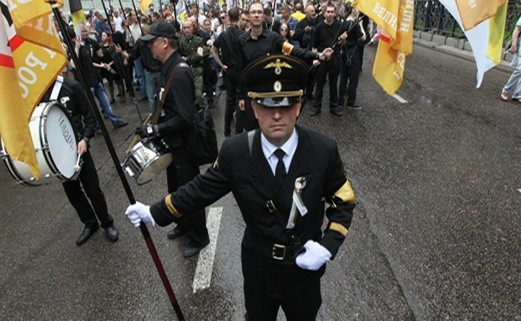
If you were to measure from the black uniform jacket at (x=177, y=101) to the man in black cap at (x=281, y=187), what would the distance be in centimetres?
128

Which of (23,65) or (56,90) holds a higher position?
(23,65)

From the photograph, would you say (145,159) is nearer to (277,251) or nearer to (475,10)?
(277,251)

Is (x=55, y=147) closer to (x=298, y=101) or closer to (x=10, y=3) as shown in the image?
(x=10, y=3)

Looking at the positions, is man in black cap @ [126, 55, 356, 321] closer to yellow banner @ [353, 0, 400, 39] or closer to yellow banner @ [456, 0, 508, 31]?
yellow banner @ [456, 0, 508, 31]

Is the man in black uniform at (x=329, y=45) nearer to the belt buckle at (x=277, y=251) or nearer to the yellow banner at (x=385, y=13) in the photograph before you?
the yellow banner at (x=385, y=13)

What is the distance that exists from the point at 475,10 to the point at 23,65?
10.2 feet

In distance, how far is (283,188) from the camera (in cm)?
180

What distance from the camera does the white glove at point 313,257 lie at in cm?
183

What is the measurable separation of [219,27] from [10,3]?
1075 cm

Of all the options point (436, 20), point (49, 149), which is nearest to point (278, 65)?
point (49, 149)

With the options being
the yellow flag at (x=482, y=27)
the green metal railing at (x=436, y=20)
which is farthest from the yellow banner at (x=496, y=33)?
the green metal railing at (x=436, y=20)

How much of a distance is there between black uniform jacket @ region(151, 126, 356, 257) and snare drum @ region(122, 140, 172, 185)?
56.1 inches

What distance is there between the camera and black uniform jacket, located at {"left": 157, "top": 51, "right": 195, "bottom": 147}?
10.5 ft

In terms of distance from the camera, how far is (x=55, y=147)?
3191 mm
